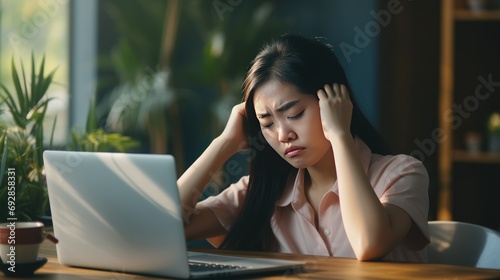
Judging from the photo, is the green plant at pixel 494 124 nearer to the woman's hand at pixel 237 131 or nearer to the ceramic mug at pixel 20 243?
the woman's hand at pixel 237 131

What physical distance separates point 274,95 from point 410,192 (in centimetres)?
40

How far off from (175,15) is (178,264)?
357 cm

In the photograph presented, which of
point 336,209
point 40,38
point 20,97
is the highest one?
point 40,38

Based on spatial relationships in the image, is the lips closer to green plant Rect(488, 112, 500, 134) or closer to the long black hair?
the long black hair

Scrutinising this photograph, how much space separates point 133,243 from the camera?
165cm

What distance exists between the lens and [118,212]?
5.40ft

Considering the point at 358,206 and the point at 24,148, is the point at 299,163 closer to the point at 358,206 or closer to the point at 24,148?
the point at 358,206

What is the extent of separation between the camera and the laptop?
157 centimetres

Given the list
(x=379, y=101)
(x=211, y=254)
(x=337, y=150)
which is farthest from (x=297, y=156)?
(x=379, y=101)

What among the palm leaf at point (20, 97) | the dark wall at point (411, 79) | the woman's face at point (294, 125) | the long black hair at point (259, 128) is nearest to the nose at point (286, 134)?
the woman's face at point (294, 125)

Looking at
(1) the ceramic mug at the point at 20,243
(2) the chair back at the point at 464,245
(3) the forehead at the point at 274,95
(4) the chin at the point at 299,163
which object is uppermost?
(3) the forehead at the point at 274,95

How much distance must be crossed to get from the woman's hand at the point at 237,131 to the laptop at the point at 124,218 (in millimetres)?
534

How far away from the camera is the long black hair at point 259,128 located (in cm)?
212

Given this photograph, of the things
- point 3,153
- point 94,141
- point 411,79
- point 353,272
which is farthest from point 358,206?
point 411,79
